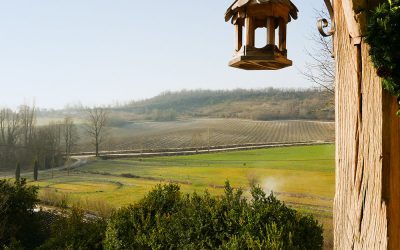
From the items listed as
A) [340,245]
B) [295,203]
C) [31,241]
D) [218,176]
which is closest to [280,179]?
[295,203]

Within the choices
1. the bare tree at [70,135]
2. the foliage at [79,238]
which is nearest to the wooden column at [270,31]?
the foliage at [79,238]

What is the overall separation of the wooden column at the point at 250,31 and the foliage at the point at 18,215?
20.0 feet

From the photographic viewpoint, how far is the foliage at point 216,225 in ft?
12.3

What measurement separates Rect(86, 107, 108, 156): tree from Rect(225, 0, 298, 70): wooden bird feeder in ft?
28.6

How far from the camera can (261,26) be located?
2836 mm

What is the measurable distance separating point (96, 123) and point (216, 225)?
25.2 feet

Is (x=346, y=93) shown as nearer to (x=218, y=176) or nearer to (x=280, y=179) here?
(x=280, y=179)

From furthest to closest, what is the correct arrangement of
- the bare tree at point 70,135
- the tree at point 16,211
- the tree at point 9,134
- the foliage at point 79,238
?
the bare tree at point 70,135
the tree at point 9,134
the tree at point 16,211
the foliage at point 79,238

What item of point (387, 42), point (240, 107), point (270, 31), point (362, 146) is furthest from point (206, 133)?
point (387, 42)

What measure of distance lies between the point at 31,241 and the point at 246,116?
6.91m

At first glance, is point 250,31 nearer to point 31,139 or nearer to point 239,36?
point 239,36

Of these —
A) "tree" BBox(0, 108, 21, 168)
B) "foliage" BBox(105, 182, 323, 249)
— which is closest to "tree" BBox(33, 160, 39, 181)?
"tree" BBox(0, 108, 21, 168)

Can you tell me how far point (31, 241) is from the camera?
23.7 feet

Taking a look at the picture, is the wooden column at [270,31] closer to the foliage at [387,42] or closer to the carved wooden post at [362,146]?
the carved wooden post at [362,146]
